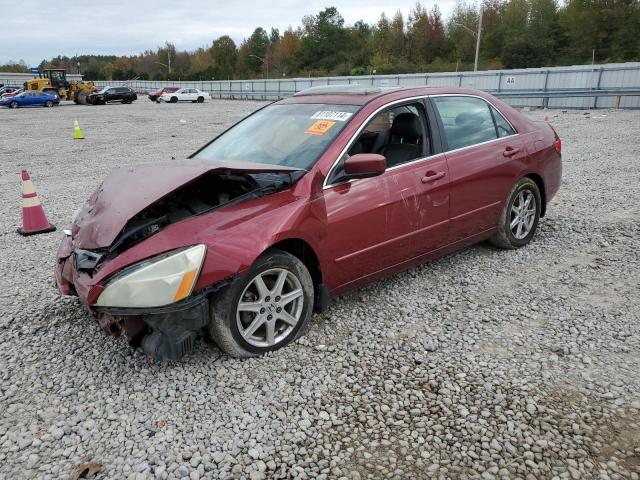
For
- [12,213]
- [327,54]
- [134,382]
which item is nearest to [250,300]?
[134,382]

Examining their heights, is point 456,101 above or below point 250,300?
above

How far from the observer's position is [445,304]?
407 cm

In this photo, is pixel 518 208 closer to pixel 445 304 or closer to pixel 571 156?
pixel 445 304

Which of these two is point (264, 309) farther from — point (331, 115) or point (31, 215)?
point (31, 215)

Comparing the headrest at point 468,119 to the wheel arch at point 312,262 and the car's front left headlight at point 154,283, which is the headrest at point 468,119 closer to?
the wheel arch at point 312,262

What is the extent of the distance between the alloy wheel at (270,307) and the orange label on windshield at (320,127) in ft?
3.76

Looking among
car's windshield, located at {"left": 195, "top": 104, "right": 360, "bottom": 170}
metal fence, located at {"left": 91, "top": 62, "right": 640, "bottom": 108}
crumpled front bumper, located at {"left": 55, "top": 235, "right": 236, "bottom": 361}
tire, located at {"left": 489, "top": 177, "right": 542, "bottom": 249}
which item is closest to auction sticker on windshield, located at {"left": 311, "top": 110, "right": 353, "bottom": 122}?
car's windshield, located at {"left": 195, "top": 104, "right": 360, "bottom": 170}

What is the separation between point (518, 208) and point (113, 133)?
17.5m

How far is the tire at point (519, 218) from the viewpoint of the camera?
4.95 m

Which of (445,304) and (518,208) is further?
(518,208)

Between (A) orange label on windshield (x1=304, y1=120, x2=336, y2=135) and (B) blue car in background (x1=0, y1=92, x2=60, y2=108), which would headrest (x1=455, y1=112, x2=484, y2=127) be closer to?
(A) orange label on windshield (x1=304, y1=120, x2=336, y2=135)

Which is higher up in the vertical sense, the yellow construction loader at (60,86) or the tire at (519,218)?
the yellow construction loader at (60,86)

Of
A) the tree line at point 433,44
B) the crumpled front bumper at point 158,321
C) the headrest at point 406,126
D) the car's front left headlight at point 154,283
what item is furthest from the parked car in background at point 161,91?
Answer: the car's front left headlight at point 154,283

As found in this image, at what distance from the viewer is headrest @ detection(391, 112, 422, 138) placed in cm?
428
